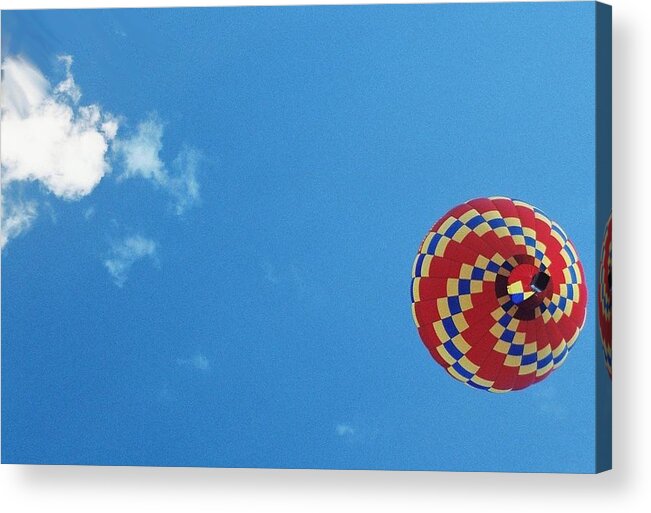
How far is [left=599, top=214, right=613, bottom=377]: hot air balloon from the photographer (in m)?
7.16

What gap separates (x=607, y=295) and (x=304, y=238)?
131 cm

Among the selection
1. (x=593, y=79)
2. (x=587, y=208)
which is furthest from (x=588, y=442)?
(x=593, y=79)

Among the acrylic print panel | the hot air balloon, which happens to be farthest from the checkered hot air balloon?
the hot air balloon

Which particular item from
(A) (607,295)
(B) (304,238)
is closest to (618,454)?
(A) (607,295)

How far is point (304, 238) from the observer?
288 inches

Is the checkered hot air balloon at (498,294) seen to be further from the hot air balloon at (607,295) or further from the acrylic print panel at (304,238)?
the hot air balloon at (607,295)

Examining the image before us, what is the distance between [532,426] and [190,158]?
6.07 feet

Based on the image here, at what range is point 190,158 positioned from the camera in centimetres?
739

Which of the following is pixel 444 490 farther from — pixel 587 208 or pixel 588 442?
pixel 587 208

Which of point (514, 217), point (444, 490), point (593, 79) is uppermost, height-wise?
point (593, 79)

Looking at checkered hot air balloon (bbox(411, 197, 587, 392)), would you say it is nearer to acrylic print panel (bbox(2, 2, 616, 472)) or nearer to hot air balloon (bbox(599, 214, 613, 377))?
acrylic print panel (bbox(2, 2, 616, 472))

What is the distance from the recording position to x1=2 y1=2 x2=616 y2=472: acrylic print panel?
7.12 metres

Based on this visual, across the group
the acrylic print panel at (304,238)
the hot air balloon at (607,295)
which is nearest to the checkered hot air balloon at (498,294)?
the acrylic print panel at (304,238)

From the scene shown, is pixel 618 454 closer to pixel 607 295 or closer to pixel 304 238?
pixel 607 295
